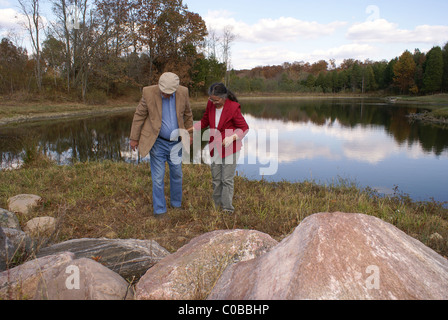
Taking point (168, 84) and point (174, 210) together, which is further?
point (174, 210)

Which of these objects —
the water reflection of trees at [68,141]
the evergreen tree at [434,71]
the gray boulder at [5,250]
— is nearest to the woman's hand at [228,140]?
the gray boulder at [5,250]

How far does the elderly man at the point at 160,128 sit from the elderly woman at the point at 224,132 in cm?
36

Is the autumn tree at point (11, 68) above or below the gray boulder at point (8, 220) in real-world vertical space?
above

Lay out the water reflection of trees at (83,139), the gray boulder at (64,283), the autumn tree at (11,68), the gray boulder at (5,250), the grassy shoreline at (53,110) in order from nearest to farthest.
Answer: the gray boulder at (64,283), the gray boulder at (5,250), the water reflection of trees at (83,139), the grassy shoreline at (53,110), the autumn tree at (11,68)

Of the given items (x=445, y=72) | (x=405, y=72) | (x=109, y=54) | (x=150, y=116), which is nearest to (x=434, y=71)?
(x=445, y=72)

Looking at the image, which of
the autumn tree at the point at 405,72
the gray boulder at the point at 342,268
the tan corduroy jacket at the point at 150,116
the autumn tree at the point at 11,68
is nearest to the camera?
the gray boulder at the point at 342,268

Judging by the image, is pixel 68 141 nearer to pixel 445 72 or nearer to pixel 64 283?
pixel 64 283

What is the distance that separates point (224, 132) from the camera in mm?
4348

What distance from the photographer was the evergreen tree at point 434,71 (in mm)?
56156

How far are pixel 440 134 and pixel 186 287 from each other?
19497mm

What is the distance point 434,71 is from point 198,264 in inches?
2634

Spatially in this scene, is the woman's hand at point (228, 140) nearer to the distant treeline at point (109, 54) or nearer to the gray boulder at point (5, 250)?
the gray boulder at point (5, 250)

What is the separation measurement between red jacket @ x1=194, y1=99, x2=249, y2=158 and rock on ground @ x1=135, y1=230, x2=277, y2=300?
1.71m

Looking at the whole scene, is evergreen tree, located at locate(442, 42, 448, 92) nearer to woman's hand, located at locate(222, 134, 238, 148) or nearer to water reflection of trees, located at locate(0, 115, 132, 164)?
water reflection of trees, located at locate(0, 115, 132, 164)
